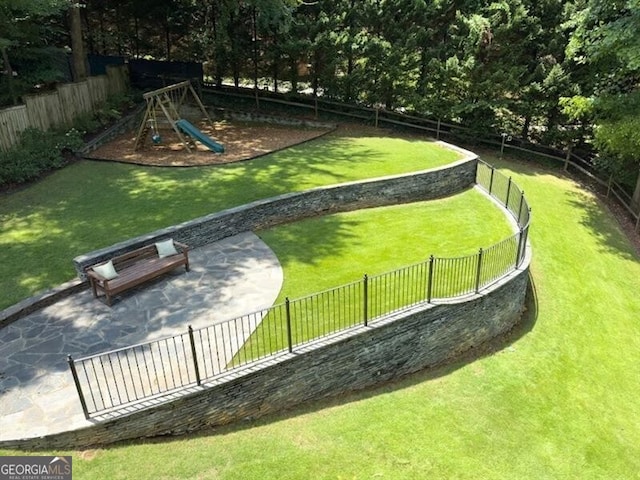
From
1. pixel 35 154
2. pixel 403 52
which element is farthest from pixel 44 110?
pixel 403 52

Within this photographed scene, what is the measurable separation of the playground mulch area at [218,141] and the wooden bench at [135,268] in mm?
7018

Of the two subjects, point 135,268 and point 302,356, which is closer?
point 302,356

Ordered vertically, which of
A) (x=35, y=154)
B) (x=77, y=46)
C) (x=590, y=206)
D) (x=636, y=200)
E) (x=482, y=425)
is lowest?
(x=482, y=425)

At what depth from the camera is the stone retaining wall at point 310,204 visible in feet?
38.5

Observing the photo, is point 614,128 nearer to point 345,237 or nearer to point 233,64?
point 345,237

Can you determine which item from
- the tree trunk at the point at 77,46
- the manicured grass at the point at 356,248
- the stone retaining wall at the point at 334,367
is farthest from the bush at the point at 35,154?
the stone retaining wall at the point at 334,367

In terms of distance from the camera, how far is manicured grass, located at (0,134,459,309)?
448 inches

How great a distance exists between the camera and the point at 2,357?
8.32 m

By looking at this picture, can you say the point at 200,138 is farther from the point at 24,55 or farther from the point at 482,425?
the point at 482,425

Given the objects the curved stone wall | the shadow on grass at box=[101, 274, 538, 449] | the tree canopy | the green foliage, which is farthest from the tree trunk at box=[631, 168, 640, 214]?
the green foliage

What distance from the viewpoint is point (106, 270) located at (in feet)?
33.0

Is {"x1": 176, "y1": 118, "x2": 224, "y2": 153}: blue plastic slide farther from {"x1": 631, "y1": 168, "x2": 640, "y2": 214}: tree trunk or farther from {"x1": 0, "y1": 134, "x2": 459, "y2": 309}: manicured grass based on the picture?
{"x1": 631, "y1": 168, "x2": 640, "y2": 214}: tree trunk

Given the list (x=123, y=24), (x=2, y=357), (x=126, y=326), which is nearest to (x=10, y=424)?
(x=2, y=357)

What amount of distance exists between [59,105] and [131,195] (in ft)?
22.7
